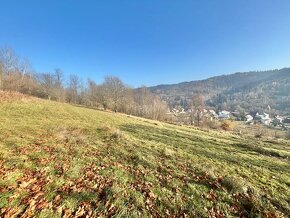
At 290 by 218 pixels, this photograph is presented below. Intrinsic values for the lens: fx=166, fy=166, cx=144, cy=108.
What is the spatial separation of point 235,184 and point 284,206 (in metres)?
1.49

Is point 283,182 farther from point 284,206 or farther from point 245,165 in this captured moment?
point 284,206

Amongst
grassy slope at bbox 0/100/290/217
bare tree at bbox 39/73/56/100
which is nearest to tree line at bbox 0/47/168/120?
bare tree at bbox 39/73/56/100

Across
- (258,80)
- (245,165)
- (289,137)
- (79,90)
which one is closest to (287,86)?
(258,80)

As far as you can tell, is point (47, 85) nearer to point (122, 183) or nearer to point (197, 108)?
point (197, 108)

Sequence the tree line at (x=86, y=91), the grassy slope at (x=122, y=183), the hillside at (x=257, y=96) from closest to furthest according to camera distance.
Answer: the grassy slope at (x=122, y=183)
the tree line at (x=86, y=91)
the hillside at (x=257, y=96)

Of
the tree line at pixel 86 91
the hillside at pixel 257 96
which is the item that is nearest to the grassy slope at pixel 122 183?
the tree line at pixel 86 91

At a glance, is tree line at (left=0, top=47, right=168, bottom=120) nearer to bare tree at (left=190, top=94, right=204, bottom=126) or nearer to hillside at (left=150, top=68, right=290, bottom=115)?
bare tree at (left=190, top=94, right=204, bottom=126)

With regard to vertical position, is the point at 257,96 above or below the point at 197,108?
below

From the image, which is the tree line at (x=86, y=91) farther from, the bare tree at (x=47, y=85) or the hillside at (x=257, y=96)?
the hillside at (x=257, y=96)

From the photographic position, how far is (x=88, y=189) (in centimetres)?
516

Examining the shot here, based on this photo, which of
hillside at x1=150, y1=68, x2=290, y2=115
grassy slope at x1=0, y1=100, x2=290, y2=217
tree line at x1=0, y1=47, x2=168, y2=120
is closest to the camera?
grassy slope at x1=0, y1=100, x2=290, y2=217

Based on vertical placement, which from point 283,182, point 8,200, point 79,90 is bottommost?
point 283,182

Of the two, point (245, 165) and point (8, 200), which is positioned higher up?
point (8, 200)

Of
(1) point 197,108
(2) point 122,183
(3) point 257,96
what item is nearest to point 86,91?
(1) point 197,108
